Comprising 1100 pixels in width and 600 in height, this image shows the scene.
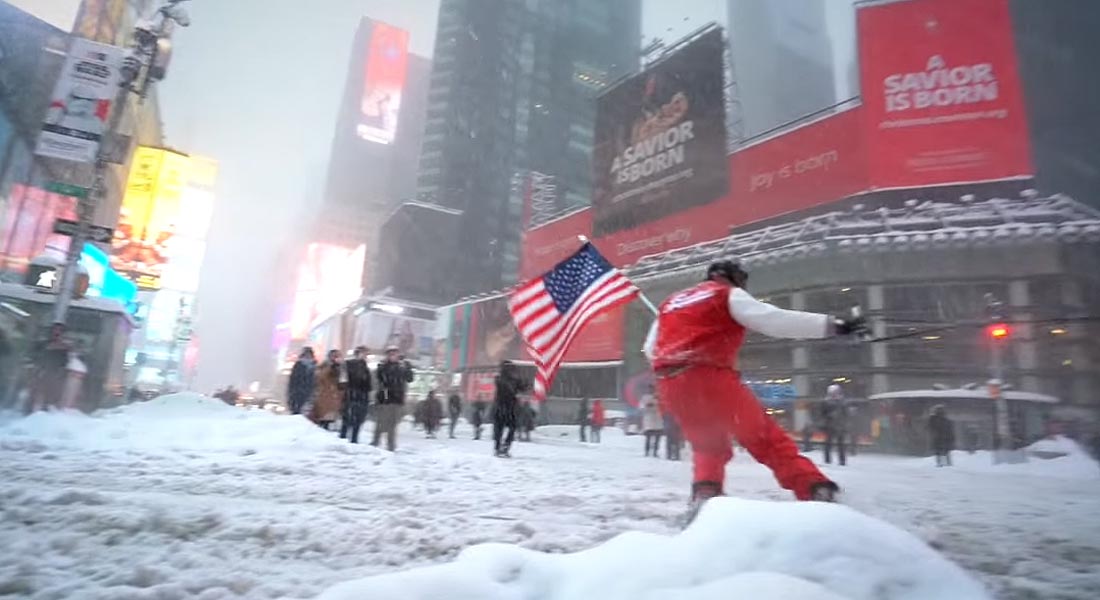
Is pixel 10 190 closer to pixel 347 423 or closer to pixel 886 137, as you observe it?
pixel 347 423

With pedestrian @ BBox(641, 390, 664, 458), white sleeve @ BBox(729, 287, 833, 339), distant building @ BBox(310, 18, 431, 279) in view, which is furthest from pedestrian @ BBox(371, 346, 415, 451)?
distant building @ BBox(310, 18, 431, 279)

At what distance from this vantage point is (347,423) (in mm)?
9469

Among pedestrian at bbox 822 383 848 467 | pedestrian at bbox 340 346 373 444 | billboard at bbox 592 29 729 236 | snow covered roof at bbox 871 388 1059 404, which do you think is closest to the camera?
pedestrian at bbox 340 346 373 444

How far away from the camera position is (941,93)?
22.0 metres

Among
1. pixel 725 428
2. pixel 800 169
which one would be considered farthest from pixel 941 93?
pixel 725 428

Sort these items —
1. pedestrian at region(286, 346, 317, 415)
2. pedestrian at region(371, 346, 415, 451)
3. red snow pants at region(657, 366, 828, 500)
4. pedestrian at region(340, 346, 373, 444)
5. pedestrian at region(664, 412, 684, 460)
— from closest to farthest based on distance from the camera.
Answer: red snow pants at region(657, 366, 828, 500) < pedestrian at region(371, 346, 415, 451) < pedestrian at region(340, 346, 373, 444) < pedestrian at region(664, 412, 684, 460) < pedestrian at region(286, 346, 317, 415)

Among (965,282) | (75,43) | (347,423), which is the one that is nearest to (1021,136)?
(965,282)

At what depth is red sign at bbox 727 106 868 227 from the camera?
2469cm

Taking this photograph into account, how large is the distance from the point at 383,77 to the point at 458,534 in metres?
115

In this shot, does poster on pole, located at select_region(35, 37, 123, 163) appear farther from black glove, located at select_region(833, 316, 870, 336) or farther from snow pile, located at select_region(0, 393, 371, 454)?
black glove, located at select_region(833, 316, 870, 336)

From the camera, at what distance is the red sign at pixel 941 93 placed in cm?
2117

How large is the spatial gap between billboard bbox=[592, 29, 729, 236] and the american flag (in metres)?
23.4

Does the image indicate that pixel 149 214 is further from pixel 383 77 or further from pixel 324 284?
pixel 383 77

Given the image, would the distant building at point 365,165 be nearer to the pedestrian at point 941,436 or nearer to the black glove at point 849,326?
the pedestrian at point 941,436
